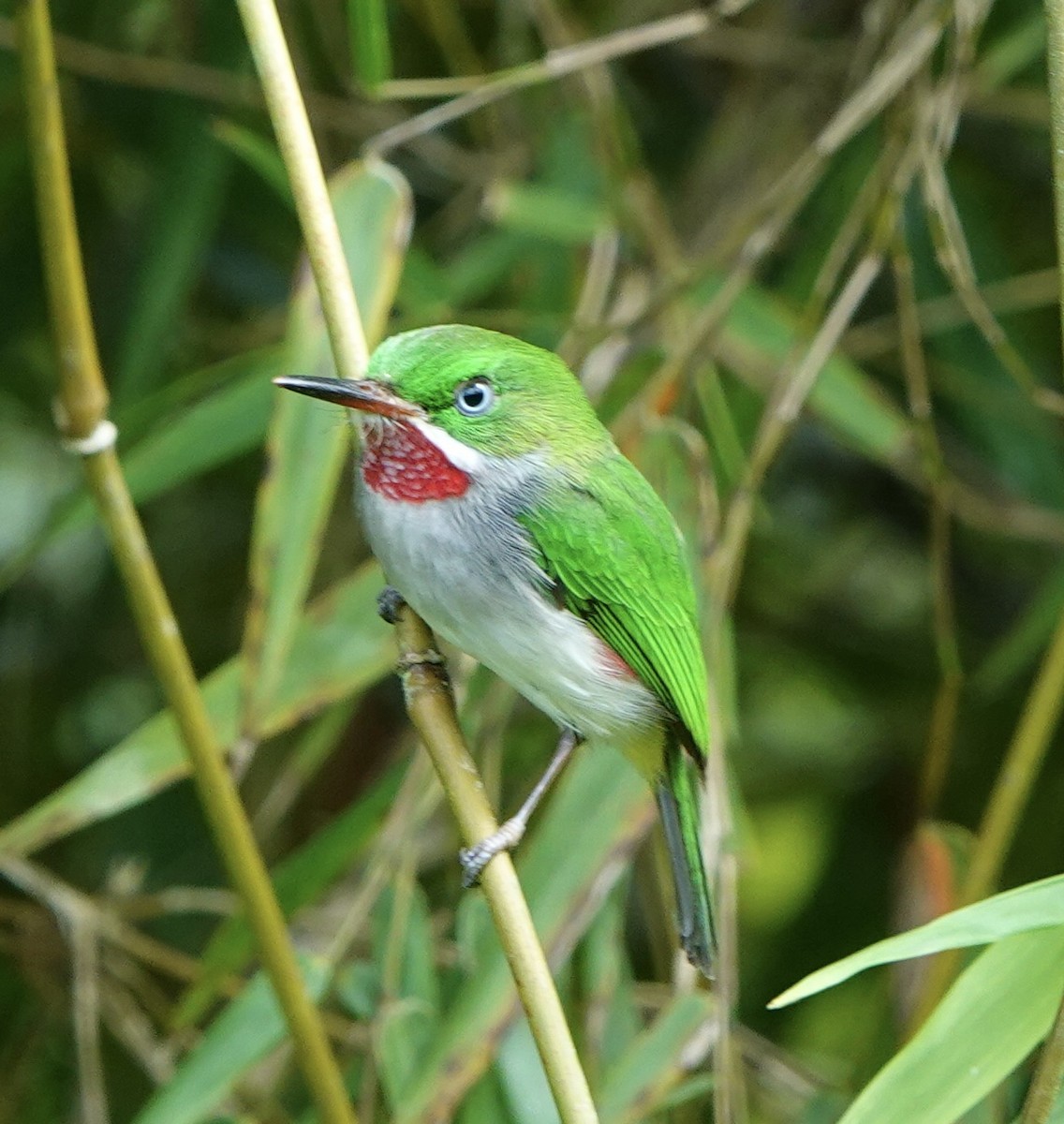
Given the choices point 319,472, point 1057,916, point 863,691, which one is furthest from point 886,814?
point 1057,916

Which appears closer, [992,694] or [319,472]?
[319,472]

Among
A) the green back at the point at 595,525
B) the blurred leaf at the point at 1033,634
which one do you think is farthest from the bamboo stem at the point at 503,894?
the blurred leaf at the point at 1033,634

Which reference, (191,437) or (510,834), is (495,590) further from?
(191,437)

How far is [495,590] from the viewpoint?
5.74ft

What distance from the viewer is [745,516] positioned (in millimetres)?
2166

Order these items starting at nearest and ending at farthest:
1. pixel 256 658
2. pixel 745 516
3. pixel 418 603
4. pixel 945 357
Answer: pixel 418 603
pixel 256 658
pixel 745 516
pixel 945 357

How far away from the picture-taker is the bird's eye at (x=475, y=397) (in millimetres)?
1720

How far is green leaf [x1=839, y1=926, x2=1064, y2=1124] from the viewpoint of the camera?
1.48 meters

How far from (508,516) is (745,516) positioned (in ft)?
1.59

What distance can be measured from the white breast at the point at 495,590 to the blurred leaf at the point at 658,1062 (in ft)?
1.08

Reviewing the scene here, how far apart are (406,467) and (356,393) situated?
0.18m

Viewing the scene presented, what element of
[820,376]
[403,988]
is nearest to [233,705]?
[403,988]

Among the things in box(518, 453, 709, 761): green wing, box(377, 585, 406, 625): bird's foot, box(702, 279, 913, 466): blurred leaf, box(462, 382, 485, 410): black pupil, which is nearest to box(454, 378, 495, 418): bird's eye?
box(462, 382, 485, 410): black pupil

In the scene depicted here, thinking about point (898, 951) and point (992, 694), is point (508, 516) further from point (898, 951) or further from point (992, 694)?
point (992, 694)
